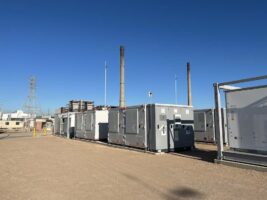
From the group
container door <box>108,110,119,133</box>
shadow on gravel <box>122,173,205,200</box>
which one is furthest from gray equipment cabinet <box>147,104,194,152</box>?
shadow on gravel <box>122,173,205,200</box>

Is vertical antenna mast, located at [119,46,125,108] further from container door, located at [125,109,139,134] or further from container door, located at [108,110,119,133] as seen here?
container door, located at [125,109,139,134]

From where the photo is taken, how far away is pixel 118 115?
15.2 metres

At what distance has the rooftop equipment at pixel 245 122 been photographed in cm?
821

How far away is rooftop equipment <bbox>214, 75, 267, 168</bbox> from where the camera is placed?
821 centimetres

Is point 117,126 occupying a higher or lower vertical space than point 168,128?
higher

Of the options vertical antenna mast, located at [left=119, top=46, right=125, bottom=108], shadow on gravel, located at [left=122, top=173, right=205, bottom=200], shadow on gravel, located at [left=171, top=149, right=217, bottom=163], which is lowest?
shadow on gravel, located at [left=122, top=173, right=205, bottom=200]

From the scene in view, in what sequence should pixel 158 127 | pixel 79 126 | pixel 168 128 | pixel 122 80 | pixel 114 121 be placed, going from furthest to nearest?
pixel 122 80 < pixel 79 126 < pixel 114 121 < pixel 168 128 < pixel 158 127

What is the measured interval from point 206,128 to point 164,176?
11.3 m

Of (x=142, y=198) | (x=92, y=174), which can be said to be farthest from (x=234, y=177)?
(x=92, y=174)

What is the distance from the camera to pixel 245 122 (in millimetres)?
8781

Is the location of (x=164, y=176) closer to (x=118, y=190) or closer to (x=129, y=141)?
(x=118, y=190)

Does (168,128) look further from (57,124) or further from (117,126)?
(57,124)

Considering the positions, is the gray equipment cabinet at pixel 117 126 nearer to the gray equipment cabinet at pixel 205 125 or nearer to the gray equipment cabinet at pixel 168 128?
the gray equipment cabinet at pixel 168 128

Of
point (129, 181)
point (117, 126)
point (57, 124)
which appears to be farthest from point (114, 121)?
point (57, 124)
